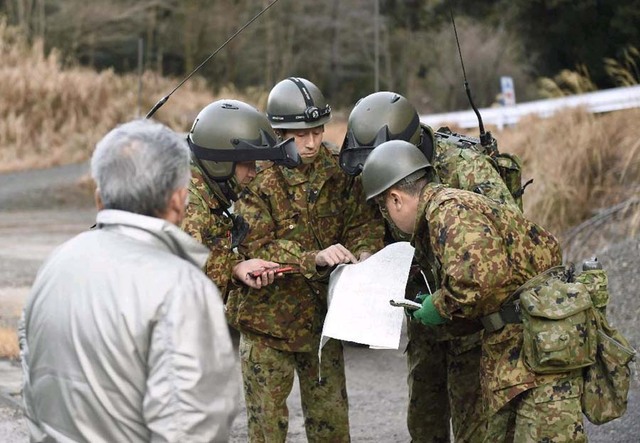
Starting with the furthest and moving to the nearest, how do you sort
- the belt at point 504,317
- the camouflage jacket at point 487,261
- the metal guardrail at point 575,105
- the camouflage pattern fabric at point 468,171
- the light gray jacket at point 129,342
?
1. the metal guardrail at point 575,105
2. the camouflage pattern fabric at point 468,171
3. the belt at point 504,317
4. the camouflage jacket at point 487,261
5. the light gray jacket at point 129,342

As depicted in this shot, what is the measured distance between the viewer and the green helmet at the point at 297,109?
5.78 m

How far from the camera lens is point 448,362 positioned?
5785 mm

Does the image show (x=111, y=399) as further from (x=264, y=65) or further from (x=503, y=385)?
(x=264, y=65)

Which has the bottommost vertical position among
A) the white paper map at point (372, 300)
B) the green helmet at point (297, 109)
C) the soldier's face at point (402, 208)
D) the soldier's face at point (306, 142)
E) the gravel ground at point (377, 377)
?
the gravel ground at point (377, 377)

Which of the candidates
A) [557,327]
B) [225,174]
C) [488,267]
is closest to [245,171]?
[225,174]

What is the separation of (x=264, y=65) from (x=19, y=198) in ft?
48.5

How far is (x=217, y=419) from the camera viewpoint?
3.05m

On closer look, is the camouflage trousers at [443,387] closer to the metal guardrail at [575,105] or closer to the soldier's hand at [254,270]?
the soldier's hand at [254,270]

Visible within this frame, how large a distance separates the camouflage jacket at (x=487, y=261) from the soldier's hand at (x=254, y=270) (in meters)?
0.88

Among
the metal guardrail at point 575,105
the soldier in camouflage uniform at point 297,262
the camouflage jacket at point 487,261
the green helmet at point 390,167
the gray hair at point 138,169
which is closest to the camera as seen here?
the gray hair at point 138,169

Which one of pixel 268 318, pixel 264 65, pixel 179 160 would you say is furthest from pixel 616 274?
pixel 264 65

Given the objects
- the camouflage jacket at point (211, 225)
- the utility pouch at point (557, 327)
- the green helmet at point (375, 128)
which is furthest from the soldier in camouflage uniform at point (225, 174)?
the utility pouch at point (557, 327)

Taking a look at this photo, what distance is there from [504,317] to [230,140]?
4.97ft

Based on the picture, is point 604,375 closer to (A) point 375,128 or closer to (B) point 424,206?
(B) point 424,206
